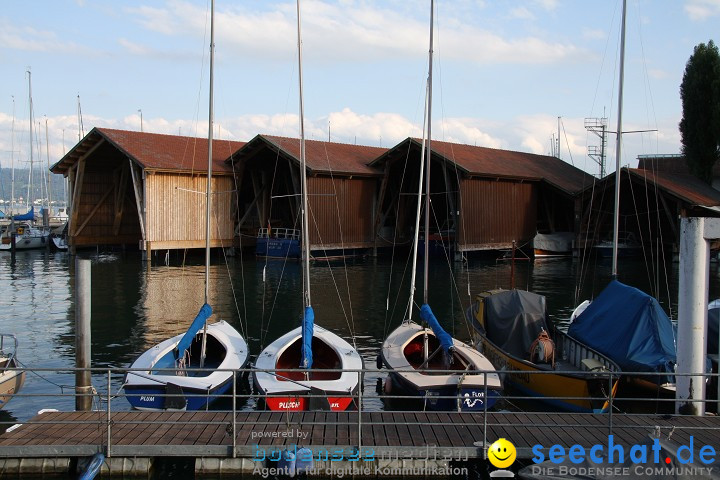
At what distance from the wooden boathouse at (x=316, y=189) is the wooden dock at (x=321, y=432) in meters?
30.9

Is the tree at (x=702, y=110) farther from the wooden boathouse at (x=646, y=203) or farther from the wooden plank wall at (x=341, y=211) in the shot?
the wooden plank wall at (x=341, y=211)

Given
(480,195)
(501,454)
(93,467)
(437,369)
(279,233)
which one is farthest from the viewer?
(279,233)

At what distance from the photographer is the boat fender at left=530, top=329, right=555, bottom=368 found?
16141 millimetres

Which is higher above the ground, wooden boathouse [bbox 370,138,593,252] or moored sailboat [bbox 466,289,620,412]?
wooden boathouse [bbox 370,138,593,252]

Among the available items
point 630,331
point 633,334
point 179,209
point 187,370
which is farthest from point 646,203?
point 187,370

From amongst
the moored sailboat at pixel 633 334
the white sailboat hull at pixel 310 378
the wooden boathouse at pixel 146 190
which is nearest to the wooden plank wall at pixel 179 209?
the wooden boathouse at pixel 146 190

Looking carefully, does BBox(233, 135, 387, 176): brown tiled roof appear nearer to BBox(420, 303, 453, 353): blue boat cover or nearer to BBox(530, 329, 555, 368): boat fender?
BBox(420, 303, 453, 353): blue boat cover

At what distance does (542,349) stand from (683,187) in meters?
35.1

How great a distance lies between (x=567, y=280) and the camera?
37.3 meters

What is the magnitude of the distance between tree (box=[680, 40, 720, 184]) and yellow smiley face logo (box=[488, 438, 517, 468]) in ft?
178

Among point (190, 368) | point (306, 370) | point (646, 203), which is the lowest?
point (190, 368)

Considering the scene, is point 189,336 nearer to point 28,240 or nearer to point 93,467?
point 93,467

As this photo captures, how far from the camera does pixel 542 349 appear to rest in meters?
16.2

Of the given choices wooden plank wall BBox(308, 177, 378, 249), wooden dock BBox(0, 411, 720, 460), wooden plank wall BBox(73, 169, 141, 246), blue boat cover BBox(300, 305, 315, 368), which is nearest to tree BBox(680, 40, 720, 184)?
wooden plank wall BBox(308, 177, 378, 249)
